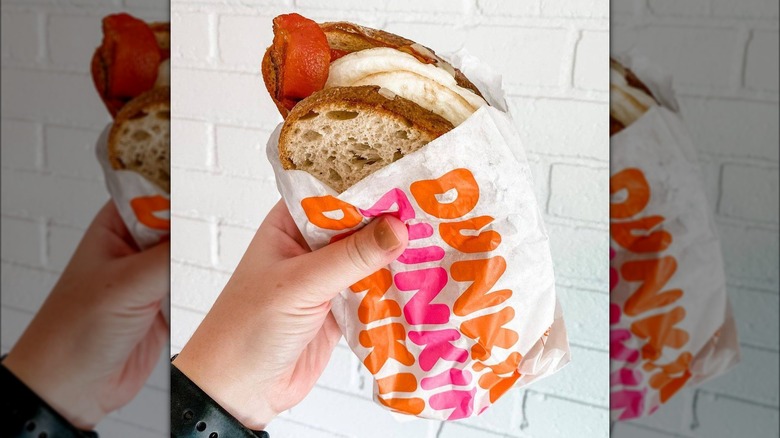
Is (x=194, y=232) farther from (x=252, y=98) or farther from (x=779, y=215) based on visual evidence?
(x=779, y=215)

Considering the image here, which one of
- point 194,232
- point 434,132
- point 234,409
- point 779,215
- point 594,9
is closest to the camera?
point 779,215

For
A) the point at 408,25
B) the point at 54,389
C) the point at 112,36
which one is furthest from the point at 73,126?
the point at 408,25

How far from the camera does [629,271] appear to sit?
2.74 feet

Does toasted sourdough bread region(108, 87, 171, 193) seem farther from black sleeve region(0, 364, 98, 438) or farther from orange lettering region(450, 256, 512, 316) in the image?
orange lettering region(450, 256, 512, 316)

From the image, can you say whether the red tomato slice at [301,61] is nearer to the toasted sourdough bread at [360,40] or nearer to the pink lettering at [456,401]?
the toasted sourdough bread at [360,40]

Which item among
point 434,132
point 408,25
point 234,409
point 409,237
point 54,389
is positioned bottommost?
point 234,409

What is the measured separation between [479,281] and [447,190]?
0.12m

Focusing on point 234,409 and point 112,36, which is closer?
point 112,36

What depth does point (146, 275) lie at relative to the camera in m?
0.74

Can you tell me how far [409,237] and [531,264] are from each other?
150 mm

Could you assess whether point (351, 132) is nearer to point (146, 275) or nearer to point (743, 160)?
point (146, 275)

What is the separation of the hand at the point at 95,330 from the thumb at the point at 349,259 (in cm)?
20

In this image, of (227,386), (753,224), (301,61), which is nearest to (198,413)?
(227,386)

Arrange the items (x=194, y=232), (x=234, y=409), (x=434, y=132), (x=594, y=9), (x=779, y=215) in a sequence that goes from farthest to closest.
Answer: (x=194, y=232) < (x=234, y=409) < (x=594, y=9) < (x=434, y=132) < (x=779, y=215)
